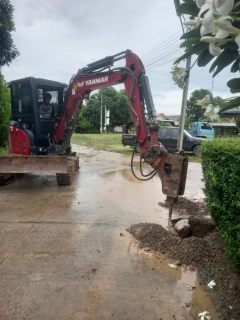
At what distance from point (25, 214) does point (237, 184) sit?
3713 mm

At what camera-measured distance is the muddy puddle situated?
2.51 m

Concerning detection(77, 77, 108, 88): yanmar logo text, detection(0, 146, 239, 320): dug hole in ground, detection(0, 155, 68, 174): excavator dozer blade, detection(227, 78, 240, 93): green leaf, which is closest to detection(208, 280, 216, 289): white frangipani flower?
detection(0, 146, 239, 320): dug hole in ground

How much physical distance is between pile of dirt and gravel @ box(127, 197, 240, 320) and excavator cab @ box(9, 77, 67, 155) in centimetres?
425

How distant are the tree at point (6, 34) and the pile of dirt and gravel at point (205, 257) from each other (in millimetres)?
8507

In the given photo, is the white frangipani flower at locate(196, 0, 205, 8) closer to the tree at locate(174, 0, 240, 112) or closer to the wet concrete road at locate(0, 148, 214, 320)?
the tree at locate(174, 0, 240, 112)

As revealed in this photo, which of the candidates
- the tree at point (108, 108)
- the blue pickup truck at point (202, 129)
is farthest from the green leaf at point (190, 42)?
the tree at point (108, 108)

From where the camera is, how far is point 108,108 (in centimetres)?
3912

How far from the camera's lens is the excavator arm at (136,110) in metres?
4.09

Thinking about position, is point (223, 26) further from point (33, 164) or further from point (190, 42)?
point (33, 164)

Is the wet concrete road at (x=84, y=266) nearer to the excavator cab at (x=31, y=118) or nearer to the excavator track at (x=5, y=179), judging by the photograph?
the excavator track at (x=5, y=179)

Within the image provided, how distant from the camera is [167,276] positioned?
301 centimetres

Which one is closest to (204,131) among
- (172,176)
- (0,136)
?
(0,136)

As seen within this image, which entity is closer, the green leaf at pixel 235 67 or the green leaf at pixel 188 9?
the green leaf at pixel 188 9

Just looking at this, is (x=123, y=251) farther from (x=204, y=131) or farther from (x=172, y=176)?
(x=204, y=131)
